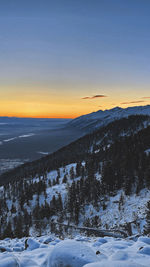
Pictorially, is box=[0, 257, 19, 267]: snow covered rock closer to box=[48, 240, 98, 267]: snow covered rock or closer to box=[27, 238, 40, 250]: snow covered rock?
box=[48, 240, 98, 267]: snow covered rock

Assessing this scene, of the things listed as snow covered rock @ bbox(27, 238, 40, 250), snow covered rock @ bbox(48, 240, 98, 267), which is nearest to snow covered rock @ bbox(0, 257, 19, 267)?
snow covered rock @ bbox(48, 240, 98, 267)

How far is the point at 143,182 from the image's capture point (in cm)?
3869

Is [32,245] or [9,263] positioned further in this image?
[32,245]

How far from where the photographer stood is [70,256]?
187 inches

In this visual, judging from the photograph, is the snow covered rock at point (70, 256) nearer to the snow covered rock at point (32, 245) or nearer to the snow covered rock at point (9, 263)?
the snow covered rock at point (9, 263)

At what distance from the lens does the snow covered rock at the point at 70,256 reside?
4.63 m

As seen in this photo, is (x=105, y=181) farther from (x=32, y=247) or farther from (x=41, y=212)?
(x=32, y=247)

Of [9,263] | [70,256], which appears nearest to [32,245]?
[9,263]

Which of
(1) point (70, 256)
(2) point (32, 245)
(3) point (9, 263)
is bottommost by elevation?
(2) point (32, 245)

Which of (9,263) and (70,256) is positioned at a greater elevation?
(70,256)

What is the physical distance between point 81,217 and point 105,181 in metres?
17.4

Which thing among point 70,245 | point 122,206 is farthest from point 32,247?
point 122,206

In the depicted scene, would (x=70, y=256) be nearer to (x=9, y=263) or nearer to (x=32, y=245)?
(x=9, y=263)

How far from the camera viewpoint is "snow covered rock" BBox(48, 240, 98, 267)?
4635mm
